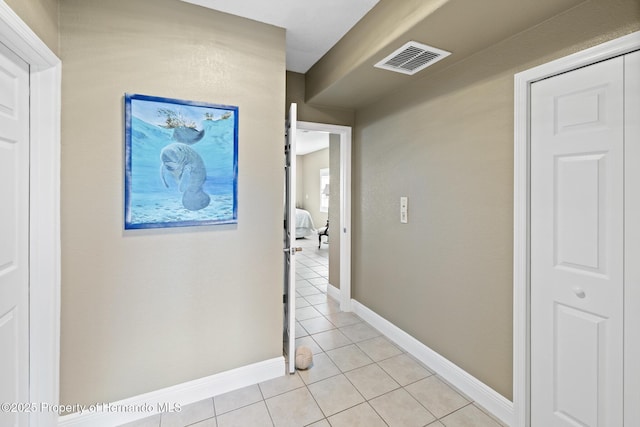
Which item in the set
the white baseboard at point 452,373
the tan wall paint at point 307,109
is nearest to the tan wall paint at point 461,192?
the white baseboard at point 452,373

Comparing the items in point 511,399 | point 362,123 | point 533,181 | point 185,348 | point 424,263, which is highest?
point 362,123

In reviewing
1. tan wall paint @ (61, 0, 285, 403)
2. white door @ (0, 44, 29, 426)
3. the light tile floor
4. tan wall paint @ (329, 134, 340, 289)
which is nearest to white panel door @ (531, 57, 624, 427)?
the light tile floor

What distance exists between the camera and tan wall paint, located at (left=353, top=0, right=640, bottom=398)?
1.70 m

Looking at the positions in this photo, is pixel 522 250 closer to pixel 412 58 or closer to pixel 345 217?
pixel 412 58

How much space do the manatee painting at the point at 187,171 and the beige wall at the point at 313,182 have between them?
279 inches

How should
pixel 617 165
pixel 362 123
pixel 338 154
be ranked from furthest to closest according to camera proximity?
pixel 338 154 < pixel 362 123 < pixel 617 165

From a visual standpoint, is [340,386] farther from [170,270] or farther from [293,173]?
[293,173]

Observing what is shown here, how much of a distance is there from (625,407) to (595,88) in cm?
152

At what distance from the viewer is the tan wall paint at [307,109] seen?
9.98 ft

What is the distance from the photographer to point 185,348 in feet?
6.51

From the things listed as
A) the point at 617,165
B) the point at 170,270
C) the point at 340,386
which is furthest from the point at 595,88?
the point at 170,270

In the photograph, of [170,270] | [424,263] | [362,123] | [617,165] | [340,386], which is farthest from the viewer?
[362,123]

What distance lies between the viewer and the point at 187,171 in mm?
1927

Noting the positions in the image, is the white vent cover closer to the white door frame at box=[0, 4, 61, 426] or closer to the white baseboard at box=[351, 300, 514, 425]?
the white door frame at box=[0, 4, 61, 426]
